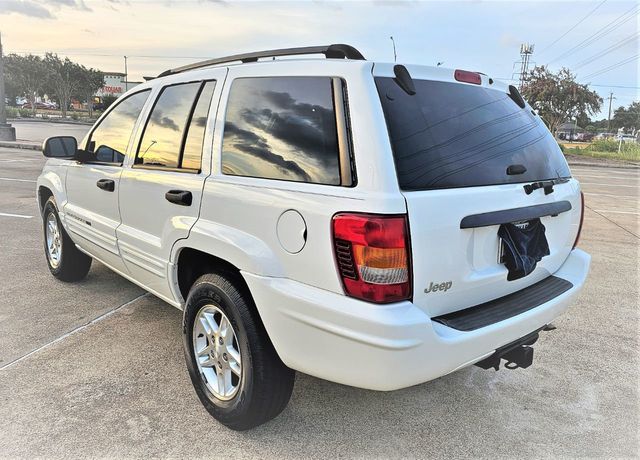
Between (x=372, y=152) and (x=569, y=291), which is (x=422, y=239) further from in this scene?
(x=569, y=291)

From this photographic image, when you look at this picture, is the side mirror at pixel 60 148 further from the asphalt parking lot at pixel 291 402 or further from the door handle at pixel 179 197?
the door handle at pixel 179 197

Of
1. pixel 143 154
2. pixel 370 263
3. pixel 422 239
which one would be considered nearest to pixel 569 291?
pixel 422 239

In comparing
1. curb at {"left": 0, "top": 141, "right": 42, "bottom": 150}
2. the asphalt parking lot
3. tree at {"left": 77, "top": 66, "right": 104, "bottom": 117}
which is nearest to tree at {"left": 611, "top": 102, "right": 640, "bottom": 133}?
tree at {"left": 77, "top": 66, "right": 104, "bottom": 117}

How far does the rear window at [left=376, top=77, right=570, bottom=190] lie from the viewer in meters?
2.12

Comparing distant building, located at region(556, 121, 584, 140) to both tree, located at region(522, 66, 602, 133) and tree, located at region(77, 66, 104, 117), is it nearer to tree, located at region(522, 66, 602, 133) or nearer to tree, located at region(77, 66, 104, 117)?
tree, located at region(522, 66, 602, 133)

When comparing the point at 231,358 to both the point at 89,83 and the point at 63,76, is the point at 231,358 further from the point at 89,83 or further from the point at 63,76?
the point at 89,83

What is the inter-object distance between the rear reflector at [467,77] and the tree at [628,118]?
293ft

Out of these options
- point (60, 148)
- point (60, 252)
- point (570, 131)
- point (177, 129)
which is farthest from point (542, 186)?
point (570, 131)

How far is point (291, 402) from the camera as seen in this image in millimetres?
2869

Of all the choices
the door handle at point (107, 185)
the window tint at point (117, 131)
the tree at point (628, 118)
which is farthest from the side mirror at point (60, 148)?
the tree at point (628, 118)

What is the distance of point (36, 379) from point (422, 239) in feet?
8.29

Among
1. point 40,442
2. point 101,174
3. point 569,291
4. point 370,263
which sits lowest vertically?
point 40,442

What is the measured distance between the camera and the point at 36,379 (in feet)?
9.87

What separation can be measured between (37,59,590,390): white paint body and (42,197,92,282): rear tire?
2.25 m
